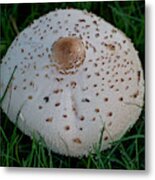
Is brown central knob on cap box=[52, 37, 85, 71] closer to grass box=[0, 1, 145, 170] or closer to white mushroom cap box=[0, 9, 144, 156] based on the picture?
white mushroom cap box=[0, 9, 144, 156]

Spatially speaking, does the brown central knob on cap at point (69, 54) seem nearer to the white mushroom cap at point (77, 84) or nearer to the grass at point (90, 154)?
the white mushroom cap at point (77, 84)

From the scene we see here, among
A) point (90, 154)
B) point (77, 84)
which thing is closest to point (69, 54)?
point (77, 84)

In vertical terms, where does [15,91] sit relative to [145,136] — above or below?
above

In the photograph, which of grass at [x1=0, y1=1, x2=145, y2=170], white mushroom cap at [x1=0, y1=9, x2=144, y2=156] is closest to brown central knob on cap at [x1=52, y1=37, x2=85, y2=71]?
white mushroom cap at [x1=0, y1=9, x2=144, y2=156]

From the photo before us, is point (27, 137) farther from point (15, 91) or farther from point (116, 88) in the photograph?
point (116, 88)

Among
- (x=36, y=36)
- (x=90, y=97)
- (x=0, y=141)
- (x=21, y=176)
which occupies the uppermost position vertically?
(x=36, y=36)

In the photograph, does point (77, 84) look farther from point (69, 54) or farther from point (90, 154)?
point (90, 154)

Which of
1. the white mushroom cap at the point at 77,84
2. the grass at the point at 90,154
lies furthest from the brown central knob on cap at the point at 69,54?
the grass at the point at 90,154

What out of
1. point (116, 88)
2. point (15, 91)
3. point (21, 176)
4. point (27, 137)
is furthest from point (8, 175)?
point (116, 88)
